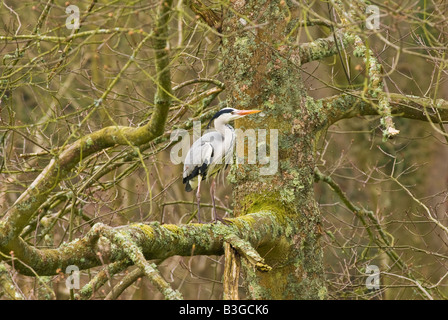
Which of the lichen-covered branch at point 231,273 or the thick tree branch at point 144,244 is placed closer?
the thick tree branch at point 144,244

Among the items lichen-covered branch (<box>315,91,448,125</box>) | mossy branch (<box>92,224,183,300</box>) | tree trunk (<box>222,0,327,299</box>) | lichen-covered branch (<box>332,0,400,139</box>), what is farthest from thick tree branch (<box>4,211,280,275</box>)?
lichen-covered branch (<box>315,91,448,125</box>)

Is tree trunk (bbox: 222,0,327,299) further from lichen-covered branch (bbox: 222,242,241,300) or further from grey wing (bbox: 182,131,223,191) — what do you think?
lichen-covered branch (bbox: 222,242,241,300)

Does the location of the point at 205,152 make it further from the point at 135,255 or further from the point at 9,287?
the point at 9,287

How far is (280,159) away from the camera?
4.14 m

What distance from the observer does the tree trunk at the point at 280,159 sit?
410cm

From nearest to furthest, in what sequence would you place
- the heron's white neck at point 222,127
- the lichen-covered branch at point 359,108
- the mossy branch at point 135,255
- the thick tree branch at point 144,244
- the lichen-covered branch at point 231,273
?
the mossy branch at point 135,255 < the thick tree branch at point 144,244 < the lichen-covered branch at point 231,273 < the lichen-covered branch at point 359,108 < the heron's white neck at point 222,127

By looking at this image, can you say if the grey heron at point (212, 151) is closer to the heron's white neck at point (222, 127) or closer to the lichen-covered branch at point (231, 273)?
the heron's white neck at point (222, 127)

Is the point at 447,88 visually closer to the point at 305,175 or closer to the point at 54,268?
the point at 305,175

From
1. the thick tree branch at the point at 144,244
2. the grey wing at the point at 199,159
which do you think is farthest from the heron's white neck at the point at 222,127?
the thick tree branch at the point at 144,244

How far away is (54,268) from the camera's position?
285 centimetres

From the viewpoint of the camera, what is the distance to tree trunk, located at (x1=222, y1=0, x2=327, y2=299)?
4.10 metres

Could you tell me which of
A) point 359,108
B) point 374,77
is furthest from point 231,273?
point 359,108
